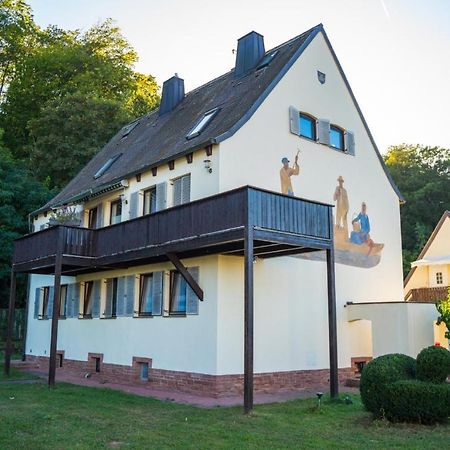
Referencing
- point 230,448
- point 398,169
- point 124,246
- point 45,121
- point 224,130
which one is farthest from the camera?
point 398,169

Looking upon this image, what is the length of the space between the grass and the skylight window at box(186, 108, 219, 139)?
26.0 feet

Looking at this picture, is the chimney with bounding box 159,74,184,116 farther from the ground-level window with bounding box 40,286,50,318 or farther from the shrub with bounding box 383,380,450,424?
the shrub with bounding box 383,380,450,424

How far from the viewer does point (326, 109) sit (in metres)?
18.7

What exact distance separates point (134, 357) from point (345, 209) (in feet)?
27.1

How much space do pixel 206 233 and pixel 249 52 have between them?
9250 mm

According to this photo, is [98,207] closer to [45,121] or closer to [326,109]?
[326,109]

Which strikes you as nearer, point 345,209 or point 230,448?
point 230,448

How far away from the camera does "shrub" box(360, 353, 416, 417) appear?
32.1 feet

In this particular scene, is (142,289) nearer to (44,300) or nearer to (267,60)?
(44,300)

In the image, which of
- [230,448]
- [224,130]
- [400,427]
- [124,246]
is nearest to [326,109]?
[224,130]

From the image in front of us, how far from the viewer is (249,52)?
66.1ft

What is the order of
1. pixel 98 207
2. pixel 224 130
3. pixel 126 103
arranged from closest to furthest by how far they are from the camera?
pixel 224 130
pixel 98 207
pixel 126 103

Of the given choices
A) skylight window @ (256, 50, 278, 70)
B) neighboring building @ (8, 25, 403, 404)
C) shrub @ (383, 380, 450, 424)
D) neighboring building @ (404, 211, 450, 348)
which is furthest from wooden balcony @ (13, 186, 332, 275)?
neighboring building @ (404, 211, 450, 348)

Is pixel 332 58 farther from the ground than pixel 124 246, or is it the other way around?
pixel 332 58
